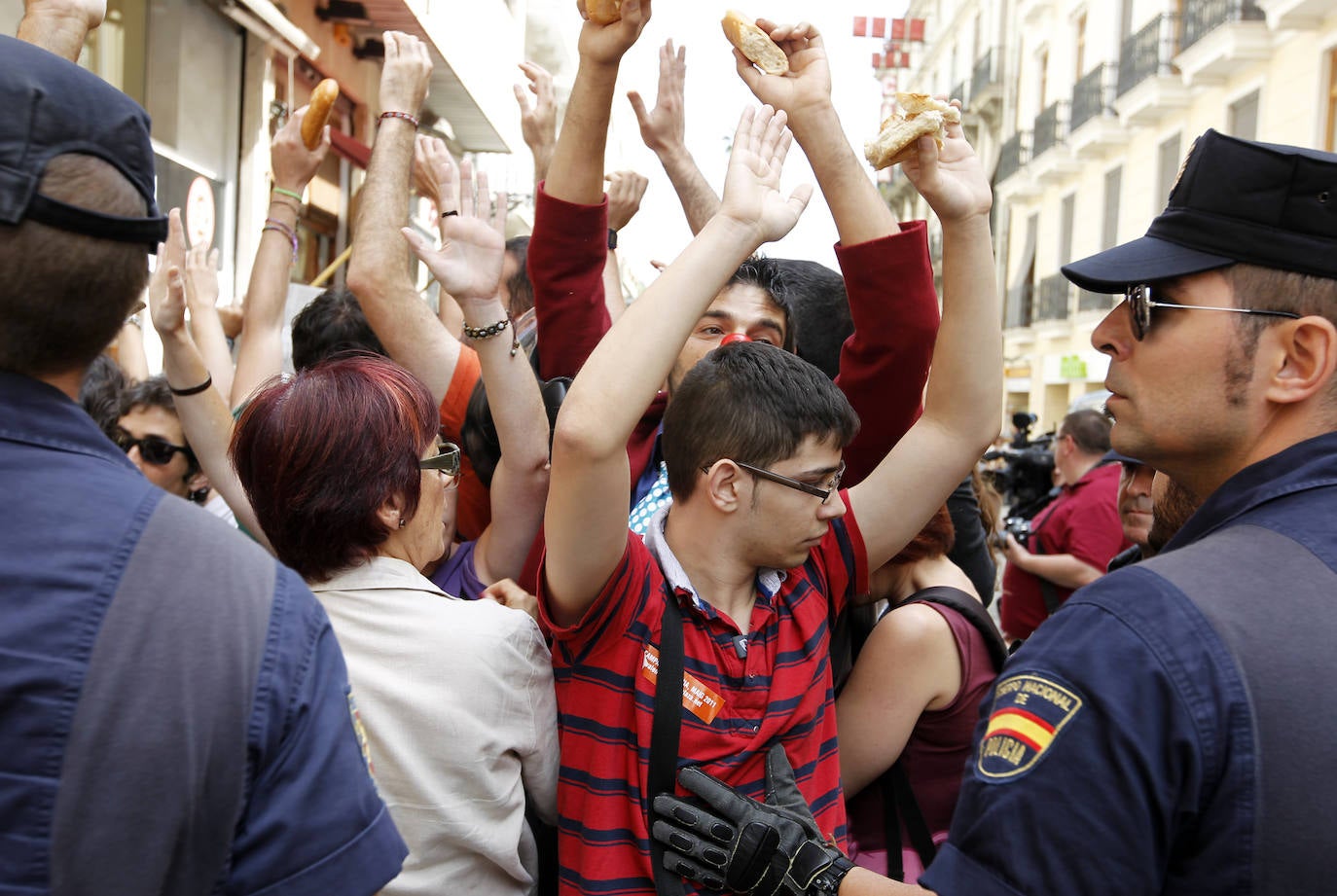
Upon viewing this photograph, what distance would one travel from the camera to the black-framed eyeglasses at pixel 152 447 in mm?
3314

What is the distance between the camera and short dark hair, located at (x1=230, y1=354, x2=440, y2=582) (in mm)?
1725

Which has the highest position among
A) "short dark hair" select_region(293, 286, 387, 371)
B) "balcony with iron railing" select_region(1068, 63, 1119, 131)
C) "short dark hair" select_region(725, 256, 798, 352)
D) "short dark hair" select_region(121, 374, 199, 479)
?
"balcony with iron railing" select_region(1068, 63, 1119, 131)

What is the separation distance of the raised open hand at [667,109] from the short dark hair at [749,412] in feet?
3.44

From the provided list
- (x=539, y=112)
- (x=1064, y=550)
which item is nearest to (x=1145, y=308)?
(x=539, y=112)

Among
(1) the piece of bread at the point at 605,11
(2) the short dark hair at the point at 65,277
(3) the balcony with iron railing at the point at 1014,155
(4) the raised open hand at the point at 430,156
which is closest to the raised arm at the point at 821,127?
(1) the piece of bread at the point at 605,11

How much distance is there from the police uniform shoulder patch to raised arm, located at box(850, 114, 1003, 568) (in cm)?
80

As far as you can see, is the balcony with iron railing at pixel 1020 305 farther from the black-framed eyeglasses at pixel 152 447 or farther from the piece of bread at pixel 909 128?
the piece of bread at pixel 909 128

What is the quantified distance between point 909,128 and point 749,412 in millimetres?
622

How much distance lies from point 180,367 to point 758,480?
60.0 inches

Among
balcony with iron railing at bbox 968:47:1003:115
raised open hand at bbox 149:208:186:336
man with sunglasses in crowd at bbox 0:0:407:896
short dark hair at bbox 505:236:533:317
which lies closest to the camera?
man with sunglasses in crowd at bbox 0:0:407:896

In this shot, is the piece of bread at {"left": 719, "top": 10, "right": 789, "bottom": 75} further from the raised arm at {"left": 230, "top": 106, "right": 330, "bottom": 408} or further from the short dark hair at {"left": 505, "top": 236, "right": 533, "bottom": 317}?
the raised arm at {"left": 230, "top": 106, "right": 330, "bottom": 408}

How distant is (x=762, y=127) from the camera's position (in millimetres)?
1922

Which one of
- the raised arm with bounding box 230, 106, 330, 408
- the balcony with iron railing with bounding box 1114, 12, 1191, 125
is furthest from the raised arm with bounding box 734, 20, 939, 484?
the balcony with iron railing with bounding box 1114, 12, 1191, 125

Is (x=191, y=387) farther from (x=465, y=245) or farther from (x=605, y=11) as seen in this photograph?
(x=605, y=11)
